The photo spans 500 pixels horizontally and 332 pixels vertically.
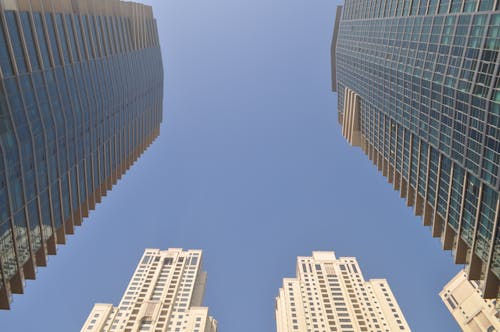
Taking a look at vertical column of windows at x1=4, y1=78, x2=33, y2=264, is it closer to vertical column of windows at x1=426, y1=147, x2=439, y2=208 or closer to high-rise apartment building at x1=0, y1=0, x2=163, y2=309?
high-rise apartment building at x1=0, y1=0, x2=163, y2=309

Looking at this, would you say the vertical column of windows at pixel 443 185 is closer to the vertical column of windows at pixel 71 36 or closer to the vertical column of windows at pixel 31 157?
the vertical column of windows at pixel 31 157

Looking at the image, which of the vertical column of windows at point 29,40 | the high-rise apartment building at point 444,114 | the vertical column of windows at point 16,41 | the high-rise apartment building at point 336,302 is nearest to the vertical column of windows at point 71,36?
the vertical column of windows at point 29,40

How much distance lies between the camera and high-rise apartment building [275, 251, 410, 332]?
113375 mm

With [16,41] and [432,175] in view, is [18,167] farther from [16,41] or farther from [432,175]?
[432,175]

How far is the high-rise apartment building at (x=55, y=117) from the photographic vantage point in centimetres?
3875

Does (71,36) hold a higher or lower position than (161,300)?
higher

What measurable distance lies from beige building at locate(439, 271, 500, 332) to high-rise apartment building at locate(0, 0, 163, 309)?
78775 millimetres

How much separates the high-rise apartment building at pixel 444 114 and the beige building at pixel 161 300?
76.7 metres

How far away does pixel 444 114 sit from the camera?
165ft

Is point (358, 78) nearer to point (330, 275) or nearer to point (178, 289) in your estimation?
point (330, 275)

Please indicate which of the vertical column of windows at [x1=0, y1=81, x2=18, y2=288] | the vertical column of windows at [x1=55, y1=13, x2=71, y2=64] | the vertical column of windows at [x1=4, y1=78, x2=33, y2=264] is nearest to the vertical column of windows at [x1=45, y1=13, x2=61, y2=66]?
the vertical column of windows at [x1=55, y1=13, x2=71, y2=64]

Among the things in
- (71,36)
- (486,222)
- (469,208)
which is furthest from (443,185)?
(71,36)

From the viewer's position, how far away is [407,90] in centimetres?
6231

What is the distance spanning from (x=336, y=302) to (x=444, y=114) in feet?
292
